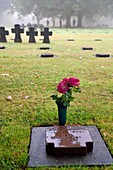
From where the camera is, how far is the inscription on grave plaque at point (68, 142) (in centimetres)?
236

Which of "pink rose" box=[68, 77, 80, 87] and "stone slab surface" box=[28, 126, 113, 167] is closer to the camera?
"stone slab surface" box=[28, 126, 113, 167]

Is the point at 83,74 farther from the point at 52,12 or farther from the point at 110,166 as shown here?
the point at 52,12

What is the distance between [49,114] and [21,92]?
106cm

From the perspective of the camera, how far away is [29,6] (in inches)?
1636

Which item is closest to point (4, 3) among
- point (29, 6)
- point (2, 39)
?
point (29, 6)

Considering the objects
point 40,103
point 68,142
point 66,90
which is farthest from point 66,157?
point 40,103

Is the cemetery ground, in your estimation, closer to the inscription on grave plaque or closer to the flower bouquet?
the inscription on grave plaque

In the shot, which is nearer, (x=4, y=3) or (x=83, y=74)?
(x=83, y=74)

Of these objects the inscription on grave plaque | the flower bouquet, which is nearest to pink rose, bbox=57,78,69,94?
Answer: the flower bouquet

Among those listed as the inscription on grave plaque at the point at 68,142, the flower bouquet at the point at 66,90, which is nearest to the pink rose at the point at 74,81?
the flower bouquet at the point at 66,90

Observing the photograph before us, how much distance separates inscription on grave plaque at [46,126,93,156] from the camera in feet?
7.74

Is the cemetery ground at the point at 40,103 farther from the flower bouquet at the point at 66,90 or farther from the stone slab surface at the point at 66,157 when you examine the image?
the flower bouquet at the point at 66,90

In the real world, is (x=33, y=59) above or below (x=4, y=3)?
below

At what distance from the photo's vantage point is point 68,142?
243cm
